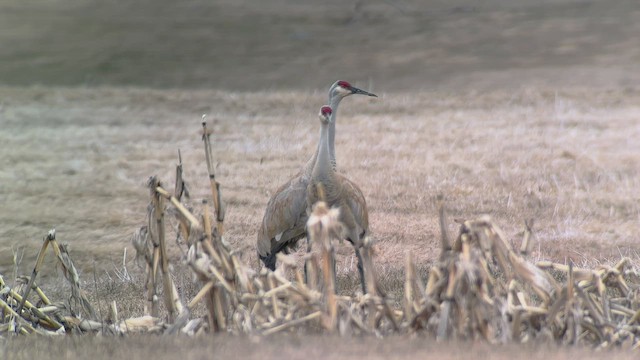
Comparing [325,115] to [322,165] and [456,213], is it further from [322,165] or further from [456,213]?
[456,213]

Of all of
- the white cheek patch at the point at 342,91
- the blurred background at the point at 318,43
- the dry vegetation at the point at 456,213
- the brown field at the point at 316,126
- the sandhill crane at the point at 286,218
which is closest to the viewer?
the dry vegetation at the point at 456,213

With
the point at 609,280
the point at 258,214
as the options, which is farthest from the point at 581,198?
the point at 609,280

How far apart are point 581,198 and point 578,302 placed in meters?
8.57

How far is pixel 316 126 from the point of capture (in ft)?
61.4

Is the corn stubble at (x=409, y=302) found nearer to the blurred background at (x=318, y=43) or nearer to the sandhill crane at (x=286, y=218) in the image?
the sandhill crane at (x=286, y=218)

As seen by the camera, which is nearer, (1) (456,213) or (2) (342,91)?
(2) (342,91)

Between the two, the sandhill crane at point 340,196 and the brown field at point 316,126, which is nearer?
the sandhill crane at point 340,196

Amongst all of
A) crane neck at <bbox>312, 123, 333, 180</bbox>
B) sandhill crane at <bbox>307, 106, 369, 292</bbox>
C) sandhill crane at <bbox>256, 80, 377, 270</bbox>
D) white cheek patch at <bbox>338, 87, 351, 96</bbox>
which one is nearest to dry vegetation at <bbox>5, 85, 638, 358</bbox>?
sandhill crane at <bbox>307, 106, 369, 292</bbox>

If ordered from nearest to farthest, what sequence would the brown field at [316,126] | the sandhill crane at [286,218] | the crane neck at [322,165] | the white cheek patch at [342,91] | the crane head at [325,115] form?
the crane head at [325,115] < the crane neck at [322,165] < the sandhill crane at [286,218] < the white cheek patch at [342,91] < the brown field at [316,126]

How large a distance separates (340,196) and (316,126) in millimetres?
10153

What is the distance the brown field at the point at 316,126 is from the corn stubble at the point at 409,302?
38cm

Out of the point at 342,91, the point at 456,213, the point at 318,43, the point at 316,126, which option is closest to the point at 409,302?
the point at 342,91

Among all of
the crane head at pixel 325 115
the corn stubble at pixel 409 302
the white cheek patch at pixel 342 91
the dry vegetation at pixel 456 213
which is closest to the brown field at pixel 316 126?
the dry vegetation at pixel 456 213

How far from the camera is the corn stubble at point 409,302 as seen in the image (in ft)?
15.0
